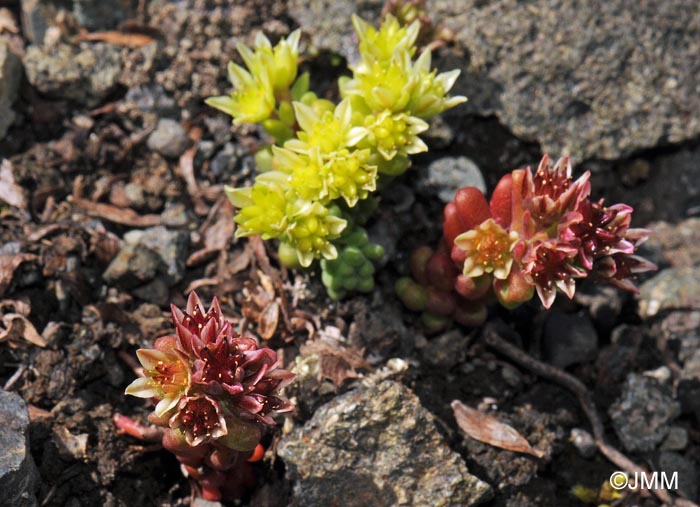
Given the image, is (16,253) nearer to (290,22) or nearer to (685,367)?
(290,22)

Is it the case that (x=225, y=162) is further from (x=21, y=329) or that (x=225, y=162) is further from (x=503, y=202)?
(x=503, y=202)

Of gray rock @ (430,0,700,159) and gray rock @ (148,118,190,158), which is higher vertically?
gray rock @ (430,0,700,159)

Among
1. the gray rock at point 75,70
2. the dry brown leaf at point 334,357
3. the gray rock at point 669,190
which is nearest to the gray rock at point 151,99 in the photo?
the gray rock at point 75,70

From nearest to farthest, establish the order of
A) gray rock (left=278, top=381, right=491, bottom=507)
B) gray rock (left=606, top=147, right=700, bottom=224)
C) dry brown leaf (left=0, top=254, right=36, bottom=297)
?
1. gray rock (left=278, top=381, right=491, bottom=507)
2. dry brown leaf (left=0, top=254, right=36, bottom=297)
3. gray rock (left=606, top=147, right=700, bottom=224)

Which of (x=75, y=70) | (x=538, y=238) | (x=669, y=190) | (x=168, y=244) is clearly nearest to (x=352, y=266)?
(x=538, y=238)

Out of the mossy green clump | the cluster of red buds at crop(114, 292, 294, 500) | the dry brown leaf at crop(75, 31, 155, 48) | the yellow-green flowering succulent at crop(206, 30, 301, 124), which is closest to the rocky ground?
the dry brown leaf at crop(75, 31, 155, 48)

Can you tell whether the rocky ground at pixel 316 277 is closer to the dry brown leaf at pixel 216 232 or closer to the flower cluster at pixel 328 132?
the dry brown leaf at pixel 216 232

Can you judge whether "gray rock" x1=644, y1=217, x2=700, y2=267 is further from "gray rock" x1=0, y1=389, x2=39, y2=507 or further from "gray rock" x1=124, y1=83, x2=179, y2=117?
"gray rock" x1=0, y1=389, x2=39, y2=507

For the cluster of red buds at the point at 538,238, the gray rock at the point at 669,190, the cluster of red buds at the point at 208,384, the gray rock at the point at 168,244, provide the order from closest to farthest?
the cluster of red buds at the point at 208,384 → the cluster of red buds at the point at 538,238 → the gray rock at the point at 168,244 → the gray rock at the point at 669,190
